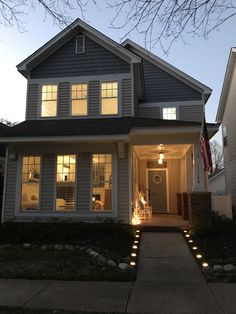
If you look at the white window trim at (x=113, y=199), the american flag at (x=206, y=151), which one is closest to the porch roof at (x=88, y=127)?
the american flag at (x=206, y=151)

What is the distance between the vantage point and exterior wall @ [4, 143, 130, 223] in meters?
11.3

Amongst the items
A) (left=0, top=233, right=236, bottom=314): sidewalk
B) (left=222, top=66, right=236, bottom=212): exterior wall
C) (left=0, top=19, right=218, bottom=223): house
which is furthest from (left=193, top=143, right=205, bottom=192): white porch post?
(left=222, top=66, right=236, bottom=212): exterior wall

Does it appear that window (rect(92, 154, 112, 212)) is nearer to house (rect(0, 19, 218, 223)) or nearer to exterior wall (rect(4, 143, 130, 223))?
house (rect(0, 19, 218, 223))

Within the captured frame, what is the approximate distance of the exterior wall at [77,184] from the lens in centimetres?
1131

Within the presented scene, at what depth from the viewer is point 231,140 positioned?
738 inches

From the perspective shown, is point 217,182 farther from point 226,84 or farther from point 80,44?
point 80,44

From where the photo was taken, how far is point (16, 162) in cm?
1202

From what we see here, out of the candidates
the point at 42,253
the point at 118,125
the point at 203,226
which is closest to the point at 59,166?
the point at 118,125

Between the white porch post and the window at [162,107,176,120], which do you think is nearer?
the white porch post

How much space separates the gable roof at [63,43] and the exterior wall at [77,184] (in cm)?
322

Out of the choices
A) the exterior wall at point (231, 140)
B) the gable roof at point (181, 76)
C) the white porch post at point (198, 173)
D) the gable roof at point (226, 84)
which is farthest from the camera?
the exterior wall at point (231, 140)

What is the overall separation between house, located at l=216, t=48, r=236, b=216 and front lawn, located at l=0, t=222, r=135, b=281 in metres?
9.33

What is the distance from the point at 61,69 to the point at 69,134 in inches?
136

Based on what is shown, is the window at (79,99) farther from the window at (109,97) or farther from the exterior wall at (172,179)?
the exterior wall at (172,179)
